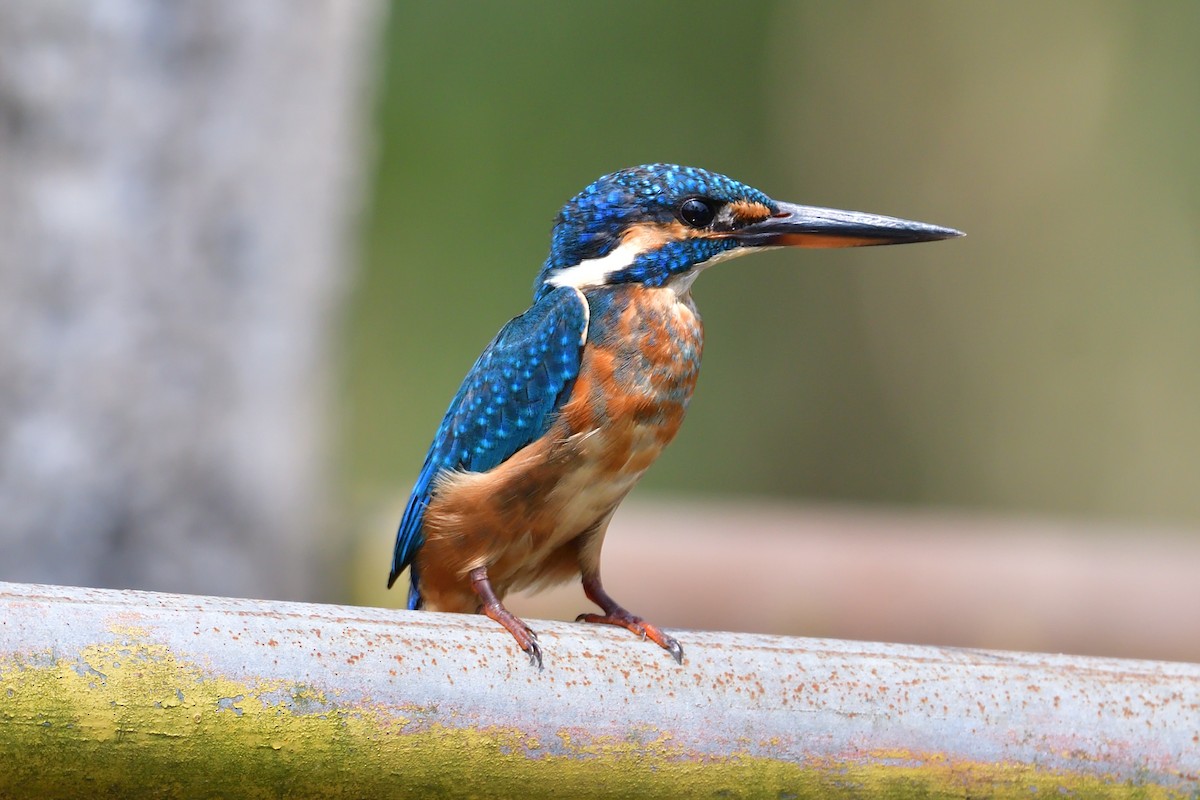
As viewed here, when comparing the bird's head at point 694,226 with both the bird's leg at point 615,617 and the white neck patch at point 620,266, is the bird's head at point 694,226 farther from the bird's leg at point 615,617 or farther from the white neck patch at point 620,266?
the bird's leg at point 615,617

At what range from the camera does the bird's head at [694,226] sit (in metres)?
2.01

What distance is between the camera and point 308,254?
13.4 ft

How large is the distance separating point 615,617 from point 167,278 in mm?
2206

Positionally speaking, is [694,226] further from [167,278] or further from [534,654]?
[167,278]

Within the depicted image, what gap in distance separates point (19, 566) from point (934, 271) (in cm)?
672

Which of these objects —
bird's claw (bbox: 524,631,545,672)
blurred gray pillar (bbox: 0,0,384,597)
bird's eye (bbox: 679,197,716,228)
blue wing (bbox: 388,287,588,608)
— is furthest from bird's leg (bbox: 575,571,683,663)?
blurred gray pillar (bbox: 0,0,384,597)

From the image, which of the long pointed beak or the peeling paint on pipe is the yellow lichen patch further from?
the long pointed beak

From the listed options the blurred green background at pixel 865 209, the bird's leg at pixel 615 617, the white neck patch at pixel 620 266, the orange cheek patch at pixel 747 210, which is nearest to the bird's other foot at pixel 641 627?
the bird's leg at pixel 615 617

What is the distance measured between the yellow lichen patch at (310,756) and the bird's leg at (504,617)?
90 millimetres

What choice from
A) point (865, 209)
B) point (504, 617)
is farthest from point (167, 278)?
point (865, 209)

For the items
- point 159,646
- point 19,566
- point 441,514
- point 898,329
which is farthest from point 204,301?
point 898,329

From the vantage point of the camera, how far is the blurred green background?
27.0ft

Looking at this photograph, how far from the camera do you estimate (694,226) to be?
2.02 m

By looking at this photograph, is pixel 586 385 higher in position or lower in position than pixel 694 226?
lower
